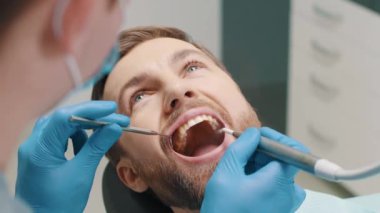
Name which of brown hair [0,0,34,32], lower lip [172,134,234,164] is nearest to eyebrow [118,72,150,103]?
lower lip [172,134,234,164]

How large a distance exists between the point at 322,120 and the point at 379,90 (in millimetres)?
426

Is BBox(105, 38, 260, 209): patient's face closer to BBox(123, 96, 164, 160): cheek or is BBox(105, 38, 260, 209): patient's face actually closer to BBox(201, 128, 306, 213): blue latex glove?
BBox(123, 96, 164, 160): cheek

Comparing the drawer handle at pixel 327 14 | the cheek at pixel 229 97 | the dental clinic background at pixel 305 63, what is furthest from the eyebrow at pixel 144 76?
the drawer handle at pixel 327 14

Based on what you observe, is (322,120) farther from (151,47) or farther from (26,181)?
(26,181)

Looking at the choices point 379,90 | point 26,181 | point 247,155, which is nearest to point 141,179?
point 26,181

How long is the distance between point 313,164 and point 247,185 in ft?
0.61

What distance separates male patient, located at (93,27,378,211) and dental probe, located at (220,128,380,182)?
8.1 inches

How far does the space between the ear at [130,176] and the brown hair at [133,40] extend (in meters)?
0.03

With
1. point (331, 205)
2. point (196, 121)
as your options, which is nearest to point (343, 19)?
point (331, 205)

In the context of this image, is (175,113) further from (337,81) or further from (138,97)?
(337,81)

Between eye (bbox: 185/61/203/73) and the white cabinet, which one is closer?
eye (bbox: 185/61/203/73)

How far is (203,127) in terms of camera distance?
5.29 ft

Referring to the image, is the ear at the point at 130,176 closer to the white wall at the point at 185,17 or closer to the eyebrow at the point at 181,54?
the eyebrow at the point at 181,54

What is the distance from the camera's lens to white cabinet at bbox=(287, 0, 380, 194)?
2631 mm
